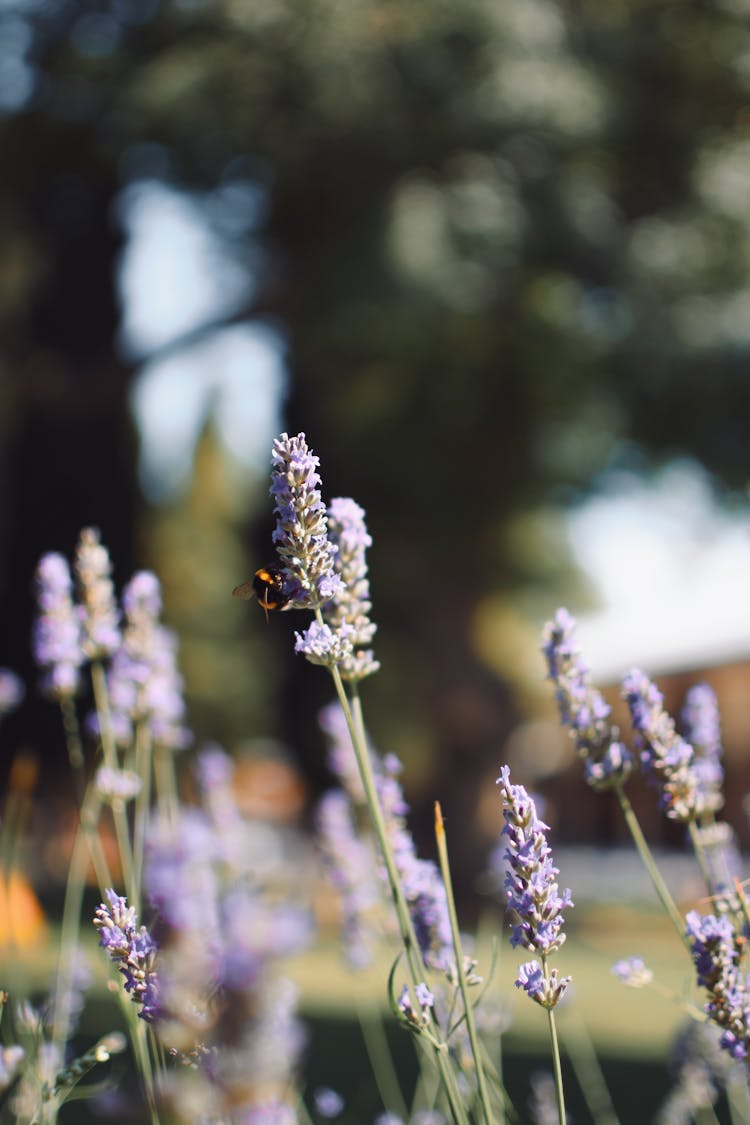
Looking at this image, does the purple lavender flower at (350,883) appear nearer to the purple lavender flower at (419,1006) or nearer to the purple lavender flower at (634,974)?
the purple lavender flower at (634,974)

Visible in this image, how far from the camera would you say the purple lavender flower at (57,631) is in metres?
1.85

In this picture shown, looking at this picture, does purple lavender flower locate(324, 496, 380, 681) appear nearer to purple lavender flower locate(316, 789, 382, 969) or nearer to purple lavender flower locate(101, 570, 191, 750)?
purple lavender flower locate(101, 570, 191, 750)

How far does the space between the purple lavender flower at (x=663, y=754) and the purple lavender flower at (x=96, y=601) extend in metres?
0.82

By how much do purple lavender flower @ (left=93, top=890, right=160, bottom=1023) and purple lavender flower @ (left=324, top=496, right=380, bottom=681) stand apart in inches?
13.8

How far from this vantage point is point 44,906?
1532 centimetres

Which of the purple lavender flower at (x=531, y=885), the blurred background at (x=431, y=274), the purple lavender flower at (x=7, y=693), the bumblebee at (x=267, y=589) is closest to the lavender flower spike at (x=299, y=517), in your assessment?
the bumblebee at (x=267, y=589)

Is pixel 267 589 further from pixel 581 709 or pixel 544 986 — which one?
pixel 544 986

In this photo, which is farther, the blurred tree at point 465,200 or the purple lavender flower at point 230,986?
the blurred tree at point 465,200

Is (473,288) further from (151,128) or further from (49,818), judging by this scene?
(49,818)

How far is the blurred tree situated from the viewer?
7871mm

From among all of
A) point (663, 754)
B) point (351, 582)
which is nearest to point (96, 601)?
point (351, 582)

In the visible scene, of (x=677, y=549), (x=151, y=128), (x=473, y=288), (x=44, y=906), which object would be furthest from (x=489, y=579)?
(x=44, y=906)

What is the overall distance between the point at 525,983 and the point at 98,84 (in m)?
9.36

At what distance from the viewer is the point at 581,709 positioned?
1.51 metres
